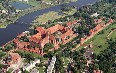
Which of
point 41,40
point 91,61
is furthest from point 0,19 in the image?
point 91,61

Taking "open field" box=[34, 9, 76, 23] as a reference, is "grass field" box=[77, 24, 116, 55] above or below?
below

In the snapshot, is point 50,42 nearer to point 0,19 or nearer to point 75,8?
point 0,19

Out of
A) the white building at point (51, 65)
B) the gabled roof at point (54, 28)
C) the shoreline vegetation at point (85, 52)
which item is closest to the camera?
the white building at point (51, 65)

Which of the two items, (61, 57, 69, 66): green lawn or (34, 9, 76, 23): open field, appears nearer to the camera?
(61, 57, 69, 66): green lawn

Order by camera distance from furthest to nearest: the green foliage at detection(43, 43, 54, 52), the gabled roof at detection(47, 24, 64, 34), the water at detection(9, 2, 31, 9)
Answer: the water at detection(9, 2, 31, 9)
the gabled roof at detection(47, 24, 64, 34)
the green foliage at detection(43, 43, 54, 52)

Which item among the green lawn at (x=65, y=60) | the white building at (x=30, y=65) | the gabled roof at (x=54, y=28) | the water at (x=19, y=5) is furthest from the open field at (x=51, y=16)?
the white building at (x=30, y=65)

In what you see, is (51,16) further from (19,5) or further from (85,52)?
(85,52)

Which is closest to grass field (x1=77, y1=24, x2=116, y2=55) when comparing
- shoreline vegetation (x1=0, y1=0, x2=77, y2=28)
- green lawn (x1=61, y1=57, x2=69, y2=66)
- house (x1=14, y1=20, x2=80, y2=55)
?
house (x1=14, y1=20, x2=80, y2=55)

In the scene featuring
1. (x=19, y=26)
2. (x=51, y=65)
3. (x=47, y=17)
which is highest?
(x=47, y=17)

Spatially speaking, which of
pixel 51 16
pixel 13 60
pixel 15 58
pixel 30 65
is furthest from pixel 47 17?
pixel 30 65

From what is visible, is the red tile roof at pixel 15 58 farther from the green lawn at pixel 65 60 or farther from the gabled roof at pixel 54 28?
the gabled roof at pixel 54 28

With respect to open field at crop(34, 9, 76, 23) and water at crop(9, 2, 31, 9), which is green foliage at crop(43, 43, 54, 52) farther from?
water at crop(9, 2, 31, 9)
